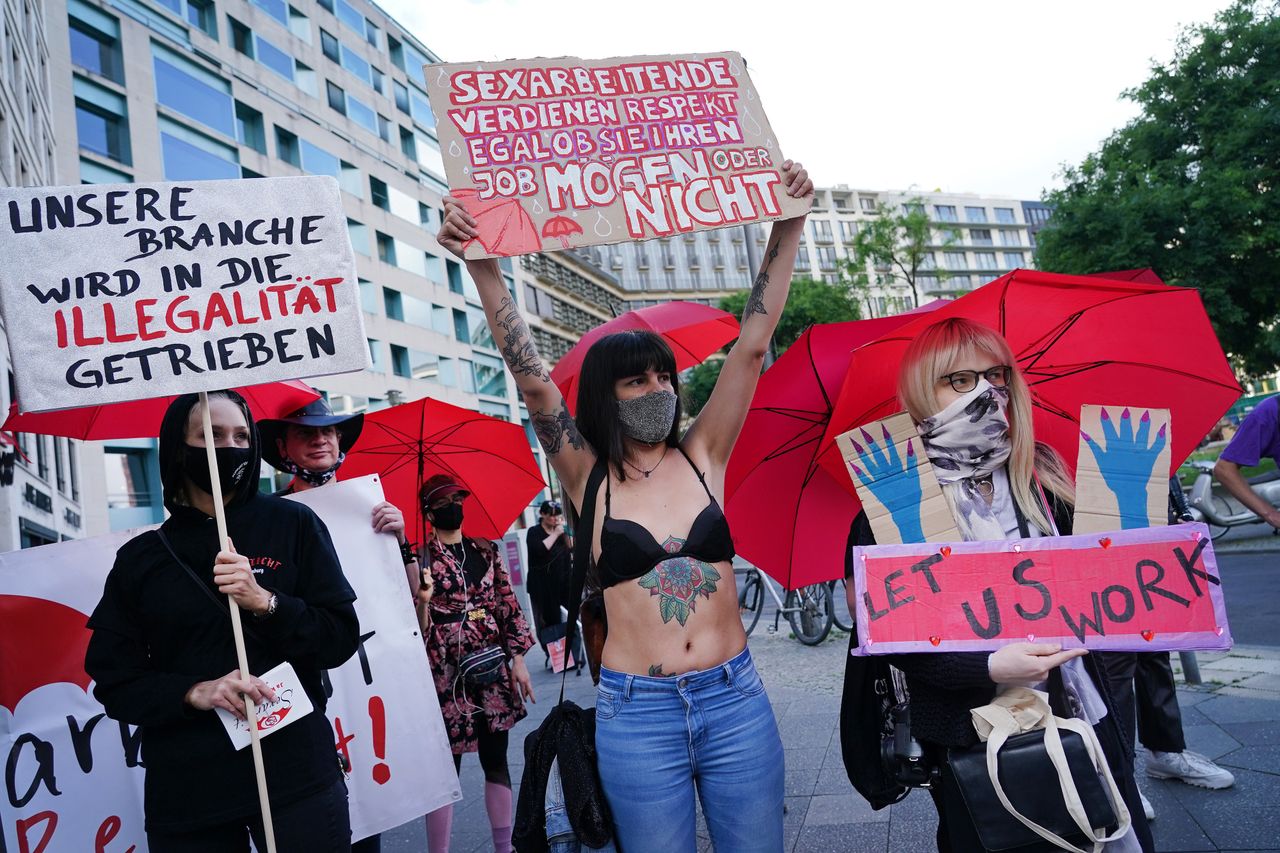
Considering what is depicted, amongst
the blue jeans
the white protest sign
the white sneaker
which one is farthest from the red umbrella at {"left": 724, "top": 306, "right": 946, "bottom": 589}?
the white sneaker

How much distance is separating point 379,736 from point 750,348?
7.58 feet

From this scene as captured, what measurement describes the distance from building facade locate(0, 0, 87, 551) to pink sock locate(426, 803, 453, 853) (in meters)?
8.30

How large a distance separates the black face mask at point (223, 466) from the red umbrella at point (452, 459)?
198 cm

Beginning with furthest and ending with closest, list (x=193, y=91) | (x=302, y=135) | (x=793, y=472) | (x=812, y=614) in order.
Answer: (x=302, y=135), (x=193, y=91), (x=812, y=614), (x=793, y=472)

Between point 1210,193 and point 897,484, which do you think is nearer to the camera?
point 897,484

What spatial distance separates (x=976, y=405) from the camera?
2.15 metres

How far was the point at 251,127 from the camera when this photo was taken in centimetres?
2900

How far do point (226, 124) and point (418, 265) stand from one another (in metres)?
9.82

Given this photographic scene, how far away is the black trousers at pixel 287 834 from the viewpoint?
208 cm

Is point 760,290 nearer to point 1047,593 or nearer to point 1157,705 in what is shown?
point 1047,593

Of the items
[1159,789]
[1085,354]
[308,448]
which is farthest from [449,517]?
[1159,789]

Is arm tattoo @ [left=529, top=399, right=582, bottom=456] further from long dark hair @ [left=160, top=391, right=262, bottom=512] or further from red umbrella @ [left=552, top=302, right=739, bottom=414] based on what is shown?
red umbrella @ [left=552, top=302, right=739, bottom=414]

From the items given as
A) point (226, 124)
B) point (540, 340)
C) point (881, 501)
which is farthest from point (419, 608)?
point (540, 340)

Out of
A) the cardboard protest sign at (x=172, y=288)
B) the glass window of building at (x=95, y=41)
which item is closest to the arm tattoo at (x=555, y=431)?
the cardboard protest sign at (x=172, y=288)
